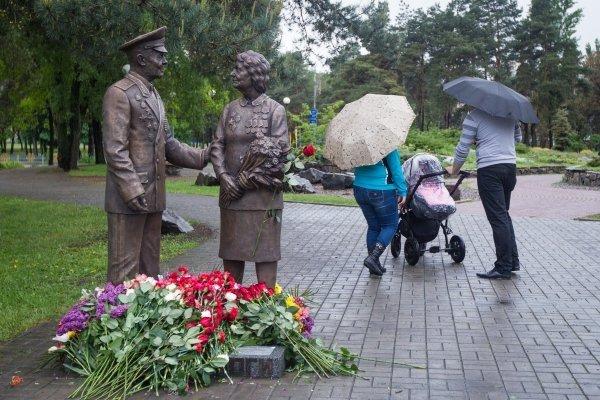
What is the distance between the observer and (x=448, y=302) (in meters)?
7.71

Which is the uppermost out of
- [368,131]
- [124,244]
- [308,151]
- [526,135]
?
[526,135]

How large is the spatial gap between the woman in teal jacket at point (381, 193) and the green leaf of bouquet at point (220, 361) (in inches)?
159

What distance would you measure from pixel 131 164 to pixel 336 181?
62.0 feet

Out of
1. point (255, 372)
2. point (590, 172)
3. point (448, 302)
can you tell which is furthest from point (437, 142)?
point (255, 372)

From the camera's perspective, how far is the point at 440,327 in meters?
6.68

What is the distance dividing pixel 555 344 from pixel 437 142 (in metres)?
35.7

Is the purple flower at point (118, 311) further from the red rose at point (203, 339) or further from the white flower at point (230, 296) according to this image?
the white flower at point (230, 296)

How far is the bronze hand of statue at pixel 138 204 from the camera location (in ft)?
18.0

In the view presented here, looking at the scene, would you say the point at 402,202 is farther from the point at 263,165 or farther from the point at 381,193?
the point at 263,165

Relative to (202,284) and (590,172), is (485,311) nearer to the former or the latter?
(202,284)

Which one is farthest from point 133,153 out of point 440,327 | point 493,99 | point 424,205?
point 424,205

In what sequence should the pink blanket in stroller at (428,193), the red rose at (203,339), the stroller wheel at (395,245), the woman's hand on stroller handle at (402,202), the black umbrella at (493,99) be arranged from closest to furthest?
1. the red rose at (203,339)
2. the black umbrella at (493,99)
3. the pink blanket in stroller at (428,193)
4. the woman's hand on stroller handle at (402,202)
5. the stroller wheel at (395,245)

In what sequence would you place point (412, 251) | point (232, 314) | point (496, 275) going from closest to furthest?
point (232, 314) < point (496, 275) < point (412, 251)

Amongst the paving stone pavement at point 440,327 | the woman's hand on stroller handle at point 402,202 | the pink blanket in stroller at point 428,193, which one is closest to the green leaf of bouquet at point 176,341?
the paving stone pavement at point 440,327
